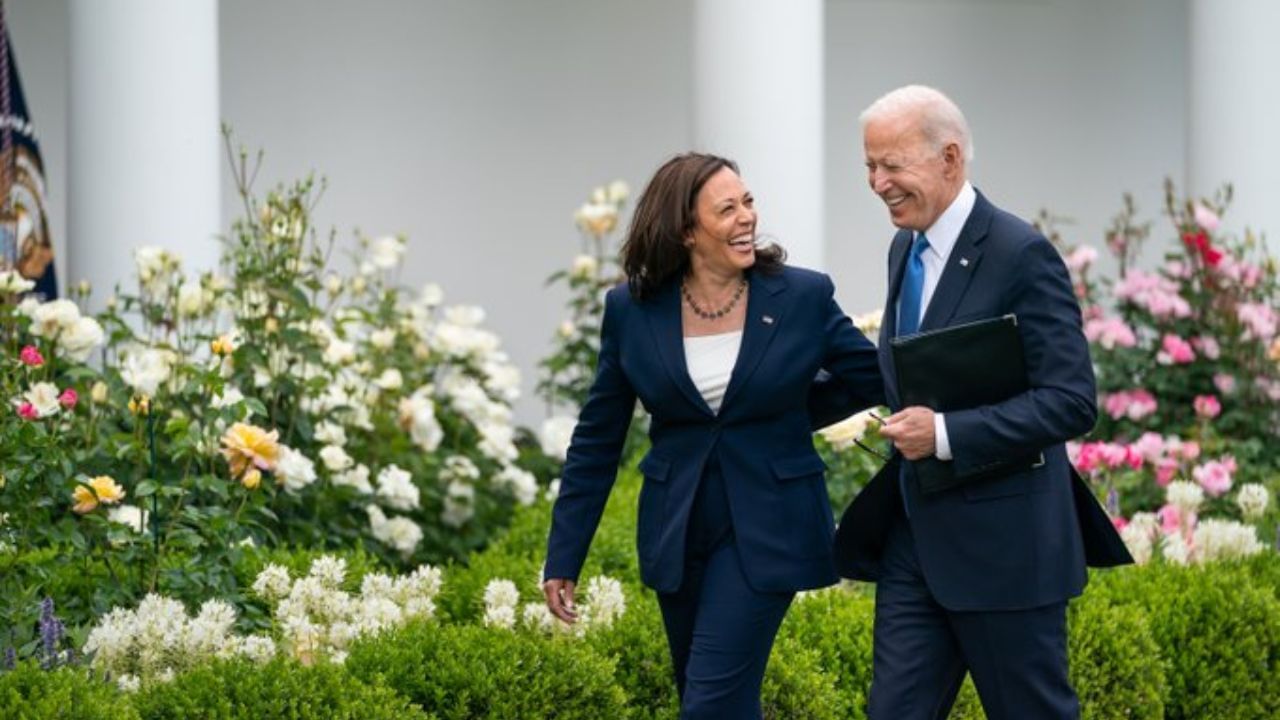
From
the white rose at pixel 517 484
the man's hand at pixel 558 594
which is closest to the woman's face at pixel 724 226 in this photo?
the man's hand at pixel 558 594

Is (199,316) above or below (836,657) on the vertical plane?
above

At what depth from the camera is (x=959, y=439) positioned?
4055 mm

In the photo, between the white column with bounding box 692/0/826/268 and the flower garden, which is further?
the white column with bounding box 692/0/826/268

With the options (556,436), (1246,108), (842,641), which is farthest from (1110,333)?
(842,641)

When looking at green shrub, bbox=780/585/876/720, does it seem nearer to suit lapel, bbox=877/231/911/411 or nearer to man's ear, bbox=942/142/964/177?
suit lapel, bbox=877/231/911/411

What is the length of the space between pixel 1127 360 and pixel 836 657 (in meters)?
3.82

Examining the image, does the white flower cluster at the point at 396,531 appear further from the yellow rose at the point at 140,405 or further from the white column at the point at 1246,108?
the white column at the point at 1246,108

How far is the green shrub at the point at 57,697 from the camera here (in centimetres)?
409

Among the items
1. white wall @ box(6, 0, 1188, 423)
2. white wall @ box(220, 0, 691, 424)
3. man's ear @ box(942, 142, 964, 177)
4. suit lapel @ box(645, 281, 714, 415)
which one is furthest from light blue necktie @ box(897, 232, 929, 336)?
white wall @ box(220, 0, 691, 424)

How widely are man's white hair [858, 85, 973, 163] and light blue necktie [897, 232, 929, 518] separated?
0.22m

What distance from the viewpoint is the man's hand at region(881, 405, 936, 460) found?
13.4 feet

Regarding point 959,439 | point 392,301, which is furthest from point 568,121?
point 959,439

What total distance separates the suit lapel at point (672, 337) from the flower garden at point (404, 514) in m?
0.72

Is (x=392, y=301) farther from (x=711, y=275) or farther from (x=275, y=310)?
(x=711, y=275)
